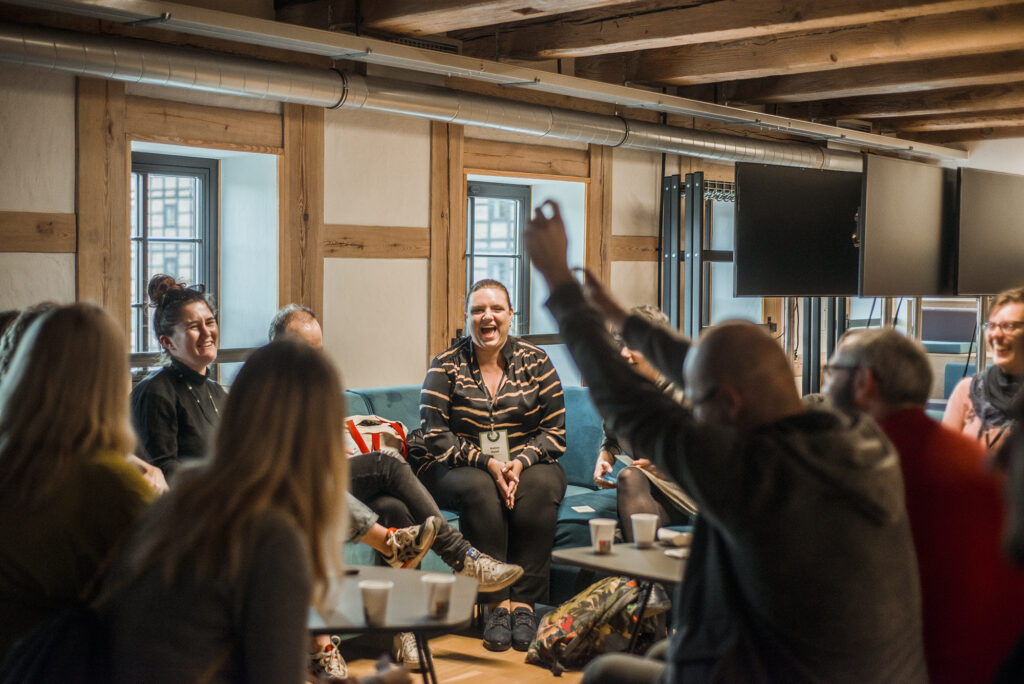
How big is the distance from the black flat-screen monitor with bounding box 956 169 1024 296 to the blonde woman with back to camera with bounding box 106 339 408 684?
5.23 m

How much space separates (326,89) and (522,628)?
2.51 m

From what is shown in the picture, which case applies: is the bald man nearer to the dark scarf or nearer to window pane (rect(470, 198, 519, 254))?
the dark scarf

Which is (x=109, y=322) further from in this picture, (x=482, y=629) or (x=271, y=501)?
(x=482, y=629)

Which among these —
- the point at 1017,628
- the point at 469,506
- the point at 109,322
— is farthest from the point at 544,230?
the point at 469,506

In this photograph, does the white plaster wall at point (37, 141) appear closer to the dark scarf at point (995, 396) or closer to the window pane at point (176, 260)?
the window pane at point (176, 260)

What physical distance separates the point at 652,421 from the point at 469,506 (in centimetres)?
264

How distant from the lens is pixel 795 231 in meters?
5.97

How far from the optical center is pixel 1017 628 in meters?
1.89

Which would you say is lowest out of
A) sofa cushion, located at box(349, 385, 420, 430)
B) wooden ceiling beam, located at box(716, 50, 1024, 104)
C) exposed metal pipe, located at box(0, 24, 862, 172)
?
sofa cushion, located at box(349, 385, 420, 430)

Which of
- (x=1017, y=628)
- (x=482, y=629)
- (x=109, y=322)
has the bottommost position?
(x=482, y=629)

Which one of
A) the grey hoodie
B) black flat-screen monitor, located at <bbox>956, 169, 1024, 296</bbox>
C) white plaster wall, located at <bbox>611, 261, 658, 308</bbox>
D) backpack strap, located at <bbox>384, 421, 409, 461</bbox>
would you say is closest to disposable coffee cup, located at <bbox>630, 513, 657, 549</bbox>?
the grey hoodie

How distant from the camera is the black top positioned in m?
3.59

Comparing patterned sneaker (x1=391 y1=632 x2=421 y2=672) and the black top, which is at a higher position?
the black top

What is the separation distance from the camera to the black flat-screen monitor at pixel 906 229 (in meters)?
5.41
